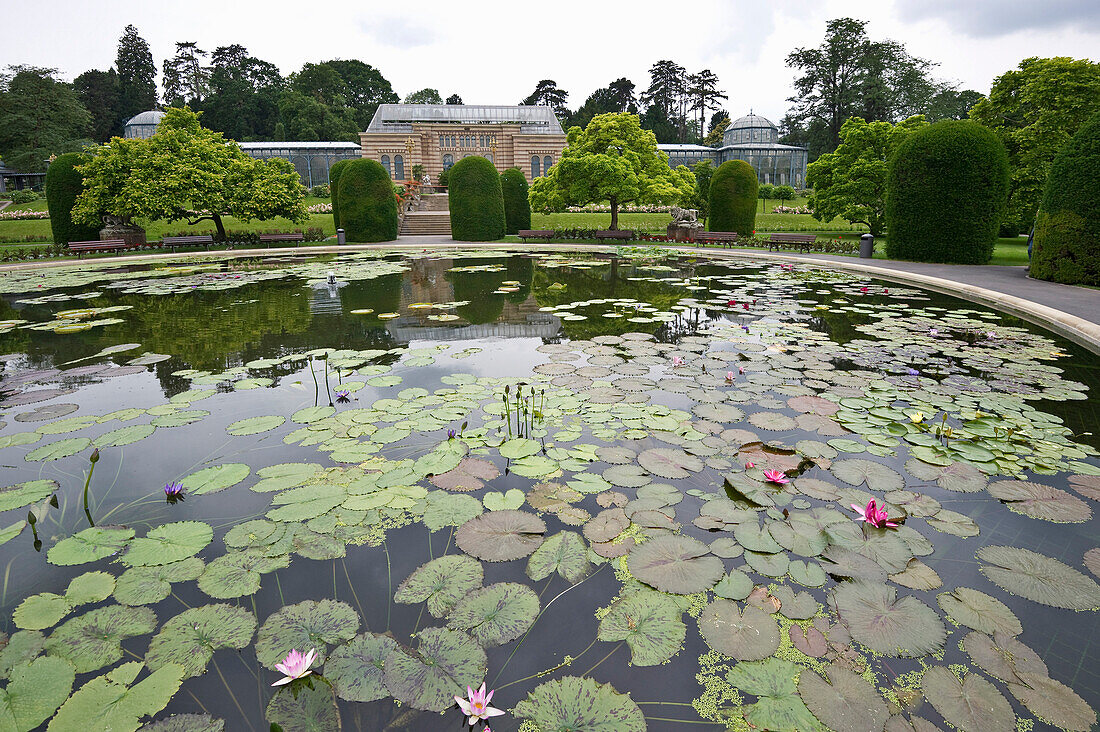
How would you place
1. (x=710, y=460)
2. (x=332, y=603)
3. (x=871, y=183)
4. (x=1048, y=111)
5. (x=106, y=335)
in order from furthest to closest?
(x=871, y=183), (x=1048, y=111), (x=106, y=335), (x=710, y=460), (x=332, y=603)

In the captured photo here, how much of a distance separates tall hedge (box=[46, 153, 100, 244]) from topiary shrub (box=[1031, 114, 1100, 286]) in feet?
91.3

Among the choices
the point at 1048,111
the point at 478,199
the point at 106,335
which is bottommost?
the point at 106,335

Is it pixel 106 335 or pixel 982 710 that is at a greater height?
pixel 106 335

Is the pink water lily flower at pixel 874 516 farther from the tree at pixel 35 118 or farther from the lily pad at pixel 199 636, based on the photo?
the tree at pixel 35 118

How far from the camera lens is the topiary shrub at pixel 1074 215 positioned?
9.16 meters

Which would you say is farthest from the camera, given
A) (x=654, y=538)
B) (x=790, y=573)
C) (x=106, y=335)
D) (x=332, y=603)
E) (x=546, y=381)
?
(x=106, y=335)

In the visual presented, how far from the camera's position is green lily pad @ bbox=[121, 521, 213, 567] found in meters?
2.31

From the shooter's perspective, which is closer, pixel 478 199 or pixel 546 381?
pixel 546 381

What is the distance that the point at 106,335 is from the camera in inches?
260

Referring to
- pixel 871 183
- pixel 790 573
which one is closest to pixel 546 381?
pixel 790 573

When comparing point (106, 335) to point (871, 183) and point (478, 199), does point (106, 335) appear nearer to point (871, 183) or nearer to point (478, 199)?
point (478, 199)

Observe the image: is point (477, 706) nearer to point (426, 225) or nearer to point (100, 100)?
point (426, 225)

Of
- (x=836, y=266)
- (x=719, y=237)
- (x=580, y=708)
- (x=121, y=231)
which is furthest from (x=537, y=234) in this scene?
(x=580, y=708)

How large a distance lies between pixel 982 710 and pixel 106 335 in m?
8.52
